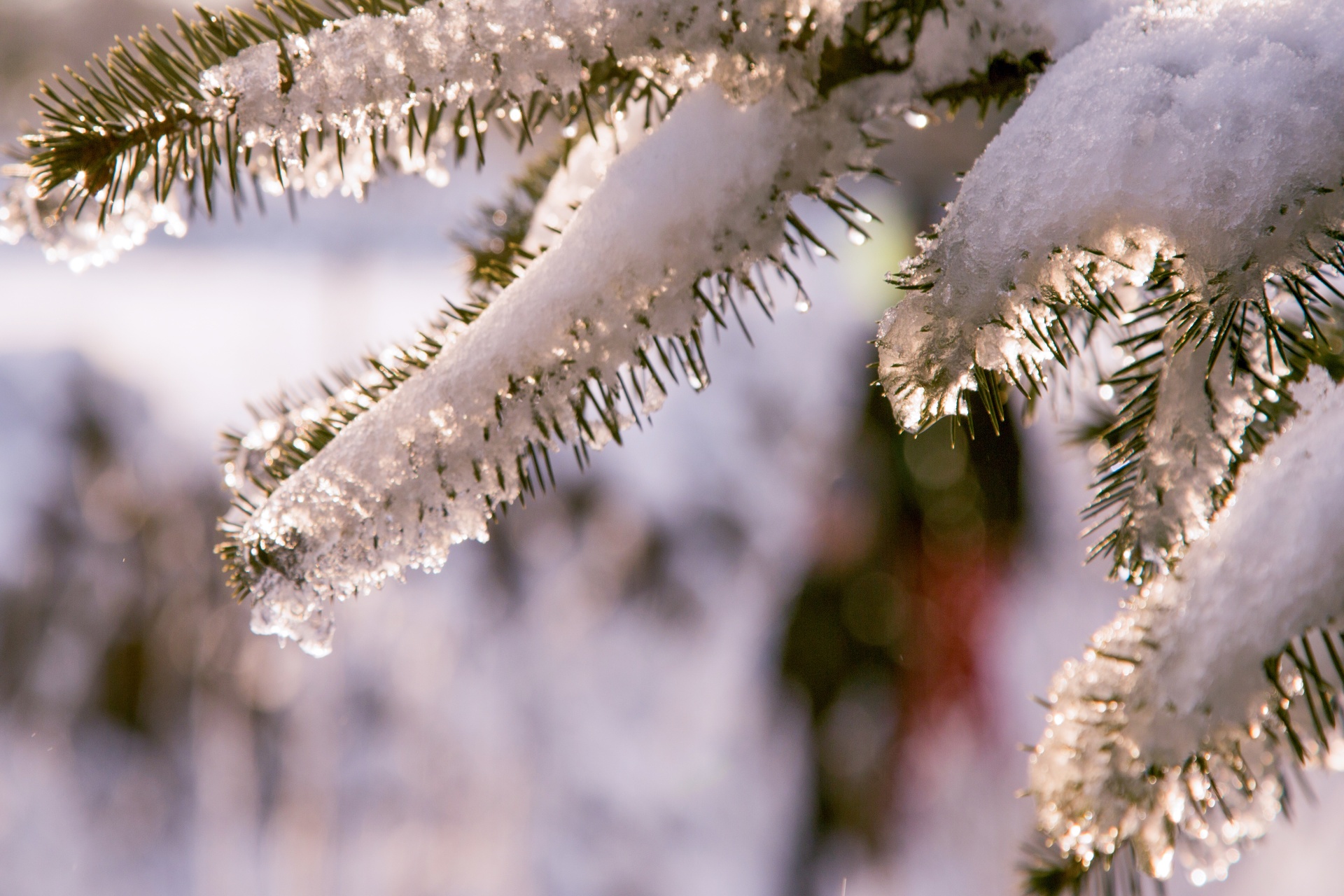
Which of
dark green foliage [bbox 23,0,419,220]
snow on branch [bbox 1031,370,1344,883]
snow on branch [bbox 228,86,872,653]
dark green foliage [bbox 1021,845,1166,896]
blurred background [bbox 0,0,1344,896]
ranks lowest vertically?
blurred background [bbox 0,0,1344,896]

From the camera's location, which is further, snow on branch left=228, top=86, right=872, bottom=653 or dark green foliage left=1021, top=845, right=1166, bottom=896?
dark green foliage left=1021, top=845, right=1166, bottom=896

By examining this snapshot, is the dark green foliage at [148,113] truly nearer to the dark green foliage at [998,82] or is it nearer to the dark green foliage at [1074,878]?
the dark green foliage at [998,82]

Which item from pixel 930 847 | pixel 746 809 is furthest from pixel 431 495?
pixel 930 847

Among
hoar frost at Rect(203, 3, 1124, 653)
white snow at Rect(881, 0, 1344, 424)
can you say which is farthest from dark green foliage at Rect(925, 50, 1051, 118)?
white snow at Rect(881, 0, 1344, 424)

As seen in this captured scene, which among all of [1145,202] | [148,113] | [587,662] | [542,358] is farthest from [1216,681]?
[587,662]

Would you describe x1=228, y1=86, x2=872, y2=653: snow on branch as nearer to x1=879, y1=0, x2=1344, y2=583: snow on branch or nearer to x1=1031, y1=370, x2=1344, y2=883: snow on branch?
x1=879, y1=0, x2=1344, y2=583: snow on branch

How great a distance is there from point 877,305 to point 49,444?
3832 mm

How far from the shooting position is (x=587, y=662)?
3.93 metres

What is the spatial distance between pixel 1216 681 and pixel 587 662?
3.67 meters

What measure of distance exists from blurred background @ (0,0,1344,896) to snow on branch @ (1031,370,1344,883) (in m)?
2.89

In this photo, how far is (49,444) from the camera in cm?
384

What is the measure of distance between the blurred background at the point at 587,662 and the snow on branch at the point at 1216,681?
2887mm

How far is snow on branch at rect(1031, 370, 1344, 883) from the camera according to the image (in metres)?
0.43

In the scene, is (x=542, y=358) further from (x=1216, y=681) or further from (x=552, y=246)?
(x=1216, y=681)
